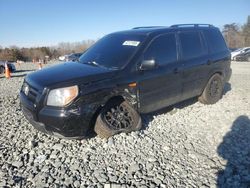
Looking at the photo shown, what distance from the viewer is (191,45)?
5469 millimetres

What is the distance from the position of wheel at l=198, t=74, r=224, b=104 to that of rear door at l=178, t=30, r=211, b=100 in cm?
31

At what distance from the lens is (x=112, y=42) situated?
5.12 metres

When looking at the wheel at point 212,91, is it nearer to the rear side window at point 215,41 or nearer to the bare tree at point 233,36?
the rear side window at point 215,41

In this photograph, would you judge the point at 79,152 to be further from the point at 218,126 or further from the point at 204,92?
the point at 204,92

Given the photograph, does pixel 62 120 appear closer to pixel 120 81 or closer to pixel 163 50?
pixel 120 81

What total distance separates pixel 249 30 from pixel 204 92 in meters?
66.8

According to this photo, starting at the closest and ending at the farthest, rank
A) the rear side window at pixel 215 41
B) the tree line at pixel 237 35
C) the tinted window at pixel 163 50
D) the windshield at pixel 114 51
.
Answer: the windshield at pixel 114 51
the tinted window at pixel 163 50
the rear side window at pixel 215 41
the tree line at pixel 237 35

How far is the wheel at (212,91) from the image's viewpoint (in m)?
6.17

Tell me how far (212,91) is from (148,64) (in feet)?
9.29

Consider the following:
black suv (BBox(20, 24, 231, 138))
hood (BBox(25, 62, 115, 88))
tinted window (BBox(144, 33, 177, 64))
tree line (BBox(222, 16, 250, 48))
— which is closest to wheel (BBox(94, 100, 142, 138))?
black suv (BBox(20, 24, 231, 138))

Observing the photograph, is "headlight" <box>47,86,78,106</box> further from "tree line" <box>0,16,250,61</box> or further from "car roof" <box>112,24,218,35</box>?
"tree line" <box>0,16,250,61</box>

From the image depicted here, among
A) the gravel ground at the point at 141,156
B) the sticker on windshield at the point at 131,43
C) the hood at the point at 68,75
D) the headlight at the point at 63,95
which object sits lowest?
the gravel ground at the point at 141,156

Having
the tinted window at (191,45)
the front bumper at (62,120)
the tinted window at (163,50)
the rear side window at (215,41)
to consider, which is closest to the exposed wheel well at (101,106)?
the front bumper at (62,120)

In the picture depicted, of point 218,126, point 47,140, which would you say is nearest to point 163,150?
point 218,126
